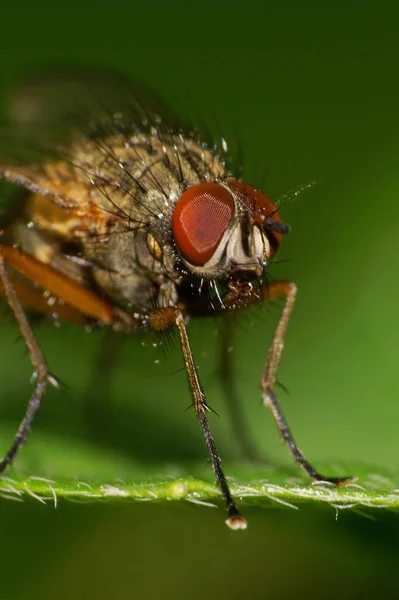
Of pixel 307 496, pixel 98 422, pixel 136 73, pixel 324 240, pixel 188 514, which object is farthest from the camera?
pixel 136 73

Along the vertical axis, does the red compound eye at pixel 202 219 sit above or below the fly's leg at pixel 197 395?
above

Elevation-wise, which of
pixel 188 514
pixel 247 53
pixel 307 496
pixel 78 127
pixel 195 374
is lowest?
pixel 307 496

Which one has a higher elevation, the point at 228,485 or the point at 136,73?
the point at 136,73

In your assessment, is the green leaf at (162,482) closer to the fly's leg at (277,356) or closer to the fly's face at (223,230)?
the fly's leg at (277,356)

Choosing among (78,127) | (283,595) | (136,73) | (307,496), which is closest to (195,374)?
(307,496)

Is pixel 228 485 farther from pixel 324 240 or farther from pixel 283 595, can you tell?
pixel 324 240

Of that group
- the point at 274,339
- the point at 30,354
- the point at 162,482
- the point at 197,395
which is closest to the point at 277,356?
the point at 274,339

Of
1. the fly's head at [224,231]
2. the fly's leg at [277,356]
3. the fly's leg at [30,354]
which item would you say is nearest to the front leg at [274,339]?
→ the fly's leg at [277,356]

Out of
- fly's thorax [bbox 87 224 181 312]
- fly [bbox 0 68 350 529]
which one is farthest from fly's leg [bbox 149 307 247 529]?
Answer: fly's thorax [bbox 87 224 181 312]
